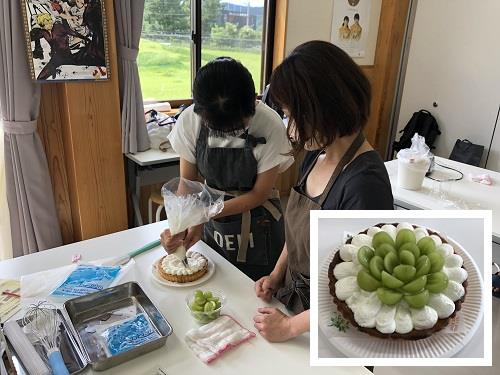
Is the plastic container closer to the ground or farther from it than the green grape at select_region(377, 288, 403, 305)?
closer to the ground

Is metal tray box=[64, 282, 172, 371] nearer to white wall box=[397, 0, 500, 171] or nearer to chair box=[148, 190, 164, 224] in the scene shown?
chair box=[148, 190, 164, 224]

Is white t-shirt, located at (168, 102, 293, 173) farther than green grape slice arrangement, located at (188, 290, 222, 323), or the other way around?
white t-shirt, located at (168, 102, 293, 173)

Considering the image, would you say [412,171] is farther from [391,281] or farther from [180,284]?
[391,281]

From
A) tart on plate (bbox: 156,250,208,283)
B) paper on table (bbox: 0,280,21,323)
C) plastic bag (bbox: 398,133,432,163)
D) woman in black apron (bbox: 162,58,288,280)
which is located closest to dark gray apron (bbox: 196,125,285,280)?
woman in black apron (bbox: 162,58,288,280)

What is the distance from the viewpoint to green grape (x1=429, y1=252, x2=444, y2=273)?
0.47 metres

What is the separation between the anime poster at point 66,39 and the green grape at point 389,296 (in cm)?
193

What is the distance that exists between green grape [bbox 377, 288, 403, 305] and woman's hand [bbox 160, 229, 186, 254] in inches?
28.7

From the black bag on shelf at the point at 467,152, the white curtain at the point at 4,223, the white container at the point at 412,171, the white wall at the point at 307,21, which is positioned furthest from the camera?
the black bag on shelf at the point at 467,152

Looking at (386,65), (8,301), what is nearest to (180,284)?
(8,301)

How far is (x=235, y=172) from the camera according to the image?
139 cm

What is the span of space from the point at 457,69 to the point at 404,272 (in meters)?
3.52

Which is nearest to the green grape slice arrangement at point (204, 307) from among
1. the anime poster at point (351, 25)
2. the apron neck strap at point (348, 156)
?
the apron neck strap at point (348, 156)

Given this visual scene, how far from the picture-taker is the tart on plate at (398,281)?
1.56 ft

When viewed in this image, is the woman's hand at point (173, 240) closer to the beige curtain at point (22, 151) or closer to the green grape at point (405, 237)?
the green grape at point (405, 237)
